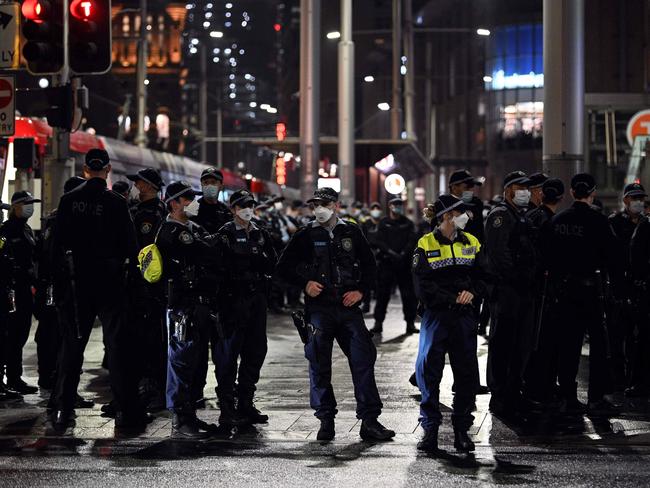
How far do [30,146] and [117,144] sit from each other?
12046 mm

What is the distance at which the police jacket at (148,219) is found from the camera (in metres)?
11.3

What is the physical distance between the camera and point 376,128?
7262cm

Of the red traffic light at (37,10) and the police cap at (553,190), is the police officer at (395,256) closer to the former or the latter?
the red traffic light at (37,10)

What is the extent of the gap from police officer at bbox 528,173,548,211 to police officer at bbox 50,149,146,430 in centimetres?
363

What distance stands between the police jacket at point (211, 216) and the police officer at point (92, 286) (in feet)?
4.33

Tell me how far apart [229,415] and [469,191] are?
330 centimetres

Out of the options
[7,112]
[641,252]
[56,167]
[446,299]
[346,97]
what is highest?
[346,97]

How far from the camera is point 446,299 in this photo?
9320mm

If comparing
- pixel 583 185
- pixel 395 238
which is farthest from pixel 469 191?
pixel 395 238

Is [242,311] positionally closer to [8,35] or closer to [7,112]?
[7,112]

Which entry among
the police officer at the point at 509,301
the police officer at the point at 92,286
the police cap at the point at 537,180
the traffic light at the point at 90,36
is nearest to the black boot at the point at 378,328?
the traffic light at the point at 90,36

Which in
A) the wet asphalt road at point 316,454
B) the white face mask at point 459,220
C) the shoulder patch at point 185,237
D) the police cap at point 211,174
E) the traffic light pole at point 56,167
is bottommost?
the wet asphalt road at point 316,454

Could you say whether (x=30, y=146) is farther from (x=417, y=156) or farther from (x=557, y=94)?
(x=417, y=156)

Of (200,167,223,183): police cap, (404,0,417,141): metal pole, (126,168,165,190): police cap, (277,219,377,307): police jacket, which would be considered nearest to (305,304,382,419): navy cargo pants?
(277,219,377,307): police jacket
